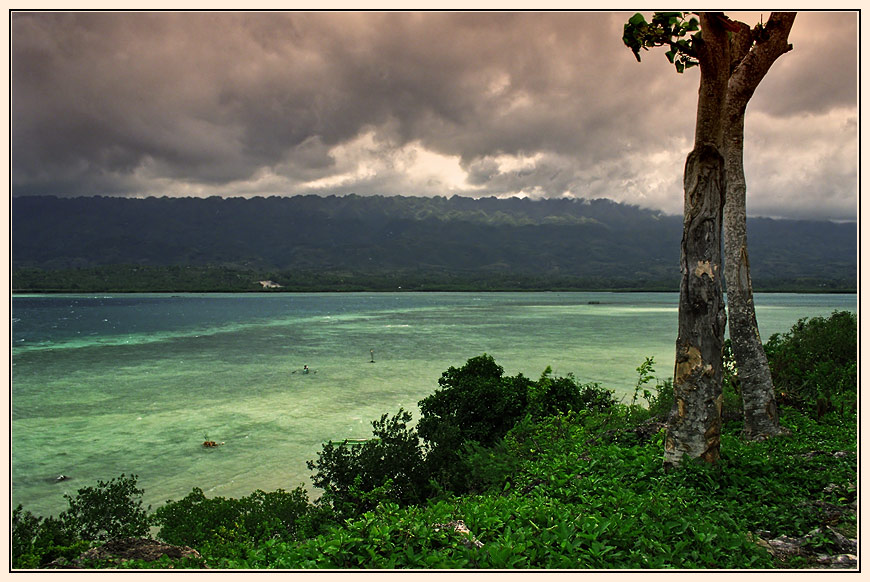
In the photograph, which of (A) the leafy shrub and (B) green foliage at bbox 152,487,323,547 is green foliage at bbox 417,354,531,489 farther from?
(B) green foliage at bbox 152,487,323,547

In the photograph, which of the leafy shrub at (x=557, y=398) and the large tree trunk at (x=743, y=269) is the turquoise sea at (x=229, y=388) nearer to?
the leafy shrub at (x=557, y=398)

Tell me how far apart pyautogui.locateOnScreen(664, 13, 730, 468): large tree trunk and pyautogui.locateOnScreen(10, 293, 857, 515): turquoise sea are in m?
15.4

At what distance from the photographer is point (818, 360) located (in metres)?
14.3

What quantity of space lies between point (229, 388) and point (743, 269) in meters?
38.7

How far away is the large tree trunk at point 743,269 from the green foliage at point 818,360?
3.55 meters

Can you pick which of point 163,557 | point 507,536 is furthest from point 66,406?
point 507,536

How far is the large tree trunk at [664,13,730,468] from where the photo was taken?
6223mm

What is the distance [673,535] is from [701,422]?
2114mm

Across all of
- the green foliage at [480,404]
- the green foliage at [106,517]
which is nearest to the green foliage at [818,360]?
the green foliage at [480,404]

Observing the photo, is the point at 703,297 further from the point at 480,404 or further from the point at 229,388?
the point at 229,388

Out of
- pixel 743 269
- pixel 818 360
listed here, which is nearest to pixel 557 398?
pixel 818 360

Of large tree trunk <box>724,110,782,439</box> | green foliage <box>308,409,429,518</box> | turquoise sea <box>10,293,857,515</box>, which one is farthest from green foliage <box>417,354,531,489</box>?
large tree trunk <box>724,110,782,439</box>

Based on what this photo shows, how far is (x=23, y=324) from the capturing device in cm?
10538

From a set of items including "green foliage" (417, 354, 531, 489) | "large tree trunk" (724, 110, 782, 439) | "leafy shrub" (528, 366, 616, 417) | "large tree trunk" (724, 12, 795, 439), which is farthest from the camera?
"leafy shrub" (528, 366, 616, 417)
